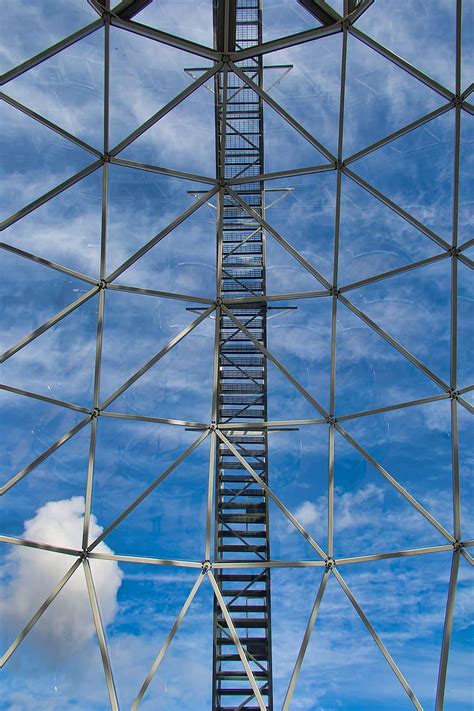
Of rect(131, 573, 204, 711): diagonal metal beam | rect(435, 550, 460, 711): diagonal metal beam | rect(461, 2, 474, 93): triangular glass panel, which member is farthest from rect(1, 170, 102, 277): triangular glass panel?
rect(435, 550, 460, 711): diagonal metal beam

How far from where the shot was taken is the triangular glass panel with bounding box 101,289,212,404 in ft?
58.6

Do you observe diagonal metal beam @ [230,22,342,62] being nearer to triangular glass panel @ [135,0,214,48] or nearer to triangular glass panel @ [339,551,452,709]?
triangular glass panel @ [135,0,214,48]

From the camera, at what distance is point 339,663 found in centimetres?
1705

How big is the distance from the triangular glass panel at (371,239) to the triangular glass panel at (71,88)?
244 inches

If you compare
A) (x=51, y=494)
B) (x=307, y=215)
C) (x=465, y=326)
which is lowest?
(x=51, y=494)

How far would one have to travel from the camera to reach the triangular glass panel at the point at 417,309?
56.4 ft

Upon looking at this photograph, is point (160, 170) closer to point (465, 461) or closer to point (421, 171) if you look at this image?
point (421, 171)

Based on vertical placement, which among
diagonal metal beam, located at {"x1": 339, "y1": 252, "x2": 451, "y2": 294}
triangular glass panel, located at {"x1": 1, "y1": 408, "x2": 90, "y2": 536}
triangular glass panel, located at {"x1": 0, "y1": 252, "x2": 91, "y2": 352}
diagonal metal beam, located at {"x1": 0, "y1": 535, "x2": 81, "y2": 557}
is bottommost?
diagonal metal beam, located at {"x1": 0, "y1": 535, "x2": 81, "y2": 557}

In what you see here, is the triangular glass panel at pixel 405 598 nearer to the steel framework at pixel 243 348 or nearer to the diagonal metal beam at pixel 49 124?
the steel framework at pixel 243 348

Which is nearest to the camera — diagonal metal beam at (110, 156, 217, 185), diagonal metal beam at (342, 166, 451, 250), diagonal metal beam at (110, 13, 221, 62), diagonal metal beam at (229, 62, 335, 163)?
diagonal metal beam at (110, 13, 221, 62)

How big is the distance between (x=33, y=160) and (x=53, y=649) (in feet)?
37.1

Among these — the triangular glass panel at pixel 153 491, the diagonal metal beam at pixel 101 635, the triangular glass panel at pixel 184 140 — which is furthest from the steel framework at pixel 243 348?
the triangular glass panel at pixel 153 491

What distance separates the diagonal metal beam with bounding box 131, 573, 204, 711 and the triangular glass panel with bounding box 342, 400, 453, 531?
547 cm

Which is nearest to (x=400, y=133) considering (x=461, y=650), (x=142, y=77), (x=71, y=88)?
(x=142, y=77)
